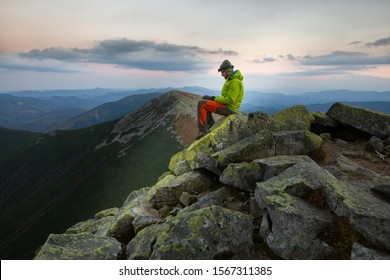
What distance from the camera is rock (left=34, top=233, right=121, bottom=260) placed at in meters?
11.0

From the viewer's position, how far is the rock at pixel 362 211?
8.91 metres

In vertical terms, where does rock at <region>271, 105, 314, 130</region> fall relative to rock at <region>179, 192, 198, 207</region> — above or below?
above

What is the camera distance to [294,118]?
19.9 meters

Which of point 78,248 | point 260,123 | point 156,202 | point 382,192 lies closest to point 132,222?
point 156,202

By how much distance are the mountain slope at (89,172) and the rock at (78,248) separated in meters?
90.2

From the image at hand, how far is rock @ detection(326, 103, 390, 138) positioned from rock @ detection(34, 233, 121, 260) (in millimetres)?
18972

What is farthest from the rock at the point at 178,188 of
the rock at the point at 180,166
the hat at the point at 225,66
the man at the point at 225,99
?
the hat at the point at 225,66

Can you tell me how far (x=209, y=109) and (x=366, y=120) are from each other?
11.9m

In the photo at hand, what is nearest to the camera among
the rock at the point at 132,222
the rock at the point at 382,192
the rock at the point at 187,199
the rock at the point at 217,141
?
the rock at the point at 382,192

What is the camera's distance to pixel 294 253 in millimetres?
9773

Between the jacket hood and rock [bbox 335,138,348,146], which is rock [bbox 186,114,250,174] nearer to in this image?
the jacket hood

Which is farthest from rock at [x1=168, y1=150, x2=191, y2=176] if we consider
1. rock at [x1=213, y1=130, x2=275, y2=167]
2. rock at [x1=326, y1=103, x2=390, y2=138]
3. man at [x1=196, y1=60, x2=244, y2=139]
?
rock at [x1=326, y1=103, x2=390, y2=138]

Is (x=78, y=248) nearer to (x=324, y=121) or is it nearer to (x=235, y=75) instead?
(x=235, y=75)

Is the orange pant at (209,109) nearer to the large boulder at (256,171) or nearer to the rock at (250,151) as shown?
the rock at (250,151)
